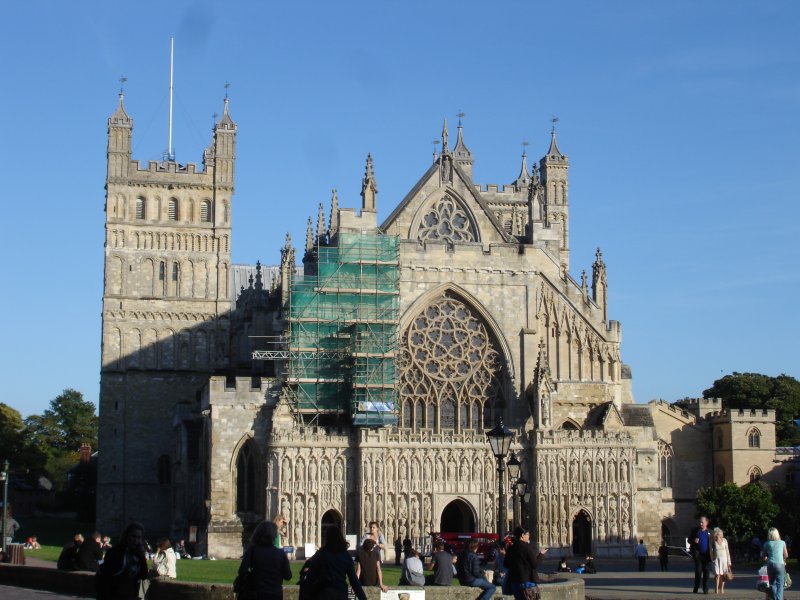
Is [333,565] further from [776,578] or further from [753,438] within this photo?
[753,438]

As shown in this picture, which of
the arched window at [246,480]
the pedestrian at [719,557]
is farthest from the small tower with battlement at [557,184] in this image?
the pedestrian at [719,557]

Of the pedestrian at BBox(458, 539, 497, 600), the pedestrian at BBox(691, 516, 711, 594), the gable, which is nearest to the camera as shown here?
the pedestrian at BBox(458, 539, 497, 600)

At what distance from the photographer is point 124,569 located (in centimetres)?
1484

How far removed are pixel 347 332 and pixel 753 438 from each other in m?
27.5

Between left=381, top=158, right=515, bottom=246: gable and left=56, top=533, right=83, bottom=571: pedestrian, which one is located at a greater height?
left=381, top=158, right=515, bottom=246: gable

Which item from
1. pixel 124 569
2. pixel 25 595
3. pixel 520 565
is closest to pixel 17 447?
pixel 25 595

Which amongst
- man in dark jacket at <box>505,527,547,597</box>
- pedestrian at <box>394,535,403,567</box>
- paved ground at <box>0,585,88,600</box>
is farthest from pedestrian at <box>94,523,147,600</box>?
pedestrian at <box>394,535,403,567</box>

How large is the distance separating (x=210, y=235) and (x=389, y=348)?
17377 millimetres

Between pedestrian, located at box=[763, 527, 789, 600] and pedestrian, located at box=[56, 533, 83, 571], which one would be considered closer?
pedestrian, located at box=[763, 527, 789, 600]

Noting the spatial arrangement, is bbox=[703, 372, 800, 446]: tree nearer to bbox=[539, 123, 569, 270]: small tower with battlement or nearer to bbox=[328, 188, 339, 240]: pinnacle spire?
bbox=[539, 123, 569, 270]: small tower with battlement

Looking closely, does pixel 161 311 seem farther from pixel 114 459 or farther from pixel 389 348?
pixel 389 348

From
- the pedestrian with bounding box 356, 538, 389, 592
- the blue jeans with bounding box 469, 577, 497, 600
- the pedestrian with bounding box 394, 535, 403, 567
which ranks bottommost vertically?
the pedestrian with bounding box 394, 535, 403, 567

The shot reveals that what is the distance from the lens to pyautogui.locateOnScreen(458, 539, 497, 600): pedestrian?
2078cm

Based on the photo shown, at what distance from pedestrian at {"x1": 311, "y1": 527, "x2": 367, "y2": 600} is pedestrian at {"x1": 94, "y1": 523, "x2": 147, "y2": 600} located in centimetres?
207
